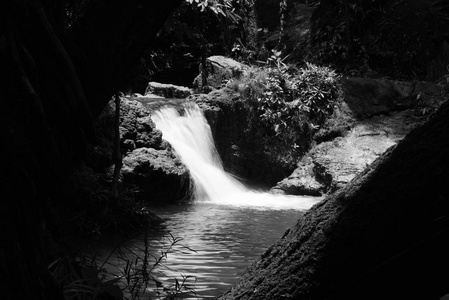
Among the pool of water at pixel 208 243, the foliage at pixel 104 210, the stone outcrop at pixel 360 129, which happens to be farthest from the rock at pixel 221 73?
the foliage at pixel 104 210

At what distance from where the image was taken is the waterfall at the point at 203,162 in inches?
480

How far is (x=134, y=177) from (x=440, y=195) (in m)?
9.33

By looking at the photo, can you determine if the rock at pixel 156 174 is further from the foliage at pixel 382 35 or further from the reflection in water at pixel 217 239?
the foliage at pixel 382 35

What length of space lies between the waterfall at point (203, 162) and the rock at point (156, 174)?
36.0 inches

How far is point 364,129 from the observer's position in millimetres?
14531

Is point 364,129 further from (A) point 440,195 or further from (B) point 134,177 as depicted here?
(A) point 440,195

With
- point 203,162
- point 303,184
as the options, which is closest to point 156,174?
point 203,162

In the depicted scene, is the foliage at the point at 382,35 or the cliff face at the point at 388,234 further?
the foliage at the point at 382,35

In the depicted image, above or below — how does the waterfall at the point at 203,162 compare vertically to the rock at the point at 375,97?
below

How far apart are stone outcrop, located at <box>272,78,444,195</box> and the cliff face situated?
11476 mm

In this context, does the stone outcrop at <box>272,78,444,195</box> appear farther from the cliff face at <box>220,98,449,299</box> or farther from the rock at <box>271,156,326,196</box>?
the cliff face at <box>220,98,449,299</box>

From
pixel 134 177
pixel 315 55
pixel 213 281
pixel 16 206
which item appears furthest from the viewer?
pixel 315 55

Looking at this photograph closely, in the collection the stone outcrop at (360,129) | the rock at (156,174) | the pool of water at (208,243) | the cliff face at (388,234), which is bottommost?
the pool of water at (208,243)

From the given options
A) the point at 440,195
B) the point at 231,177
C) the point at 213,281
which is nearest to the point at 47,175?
the point at 440,195
